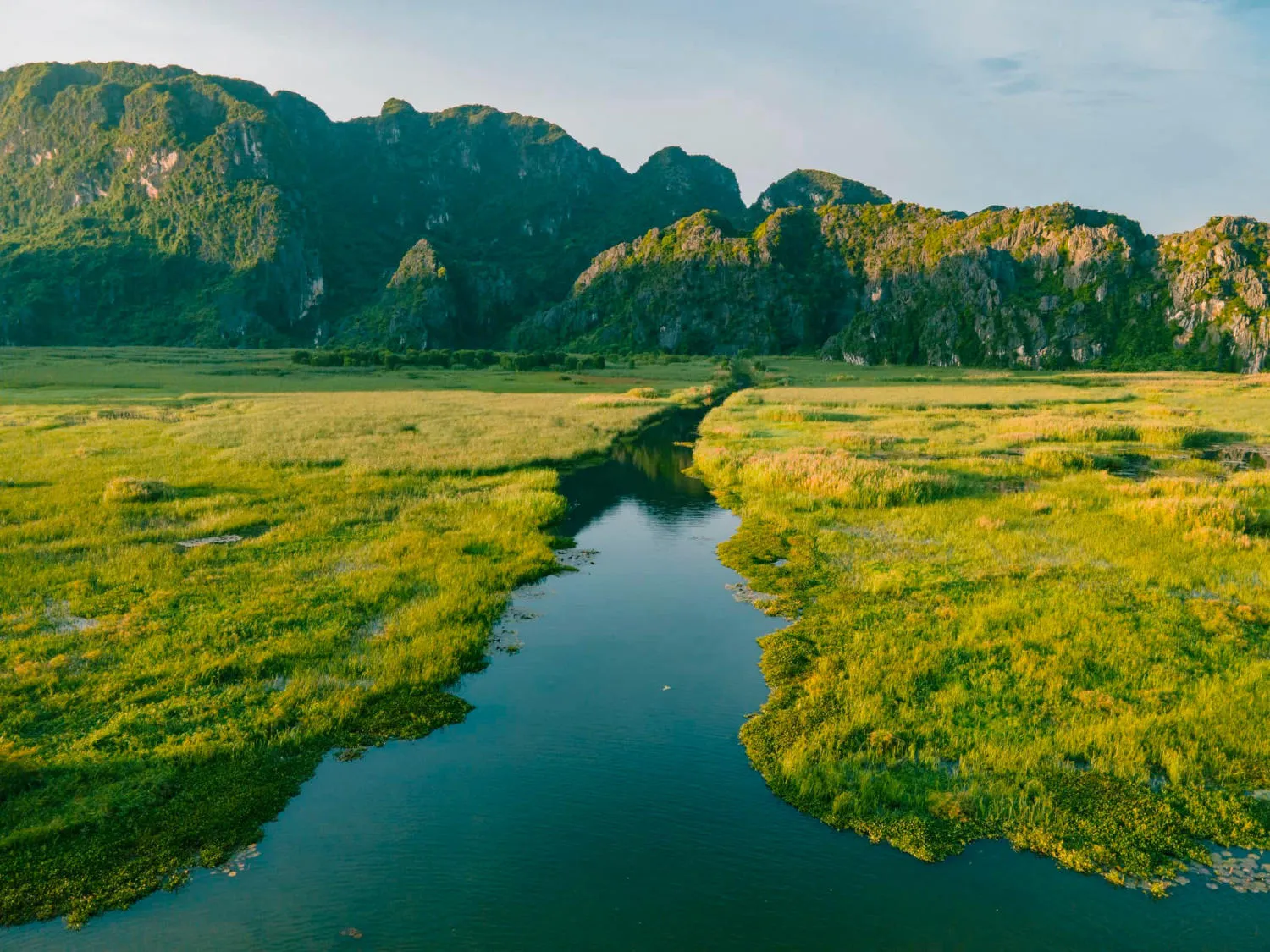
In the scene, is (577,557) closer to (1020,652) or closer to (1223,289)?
(1020,652)

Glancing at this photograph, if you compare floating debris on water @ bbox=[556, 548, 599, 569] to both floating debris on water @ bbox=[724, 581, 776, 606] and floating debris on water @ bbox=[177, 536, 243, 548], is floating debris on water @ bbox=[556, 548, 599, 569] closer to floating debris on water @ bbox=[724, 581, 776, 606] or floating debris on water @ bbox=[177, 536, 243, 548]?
floating debris on water @ bbox=[724, 581, 776, 606]

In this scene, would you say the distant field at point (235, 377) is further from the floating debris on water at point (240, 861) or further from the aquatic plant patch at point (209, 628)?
the floating debris on water at point (240, 861)

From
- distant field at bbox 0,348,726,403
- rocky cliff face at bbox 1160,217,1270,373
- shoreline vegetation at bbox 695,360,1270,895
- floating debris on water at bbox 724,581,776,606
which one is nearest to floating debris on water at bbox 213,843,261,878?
shoreline vegetation at bbox 695,360,1270,895

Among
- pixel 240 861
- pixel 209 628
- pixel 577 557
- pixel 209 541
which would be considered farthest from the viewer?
pixel 577 557

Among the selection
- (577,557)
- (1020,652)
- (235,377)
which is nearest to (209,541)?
(577,557)

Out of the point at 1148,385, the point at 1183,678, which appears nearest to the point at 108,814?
the point at 1183,678

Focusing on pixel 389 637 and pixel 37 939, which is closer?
pixel 37 939

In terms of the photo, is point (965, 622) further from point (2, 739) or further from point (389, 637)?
point (2, 739)
